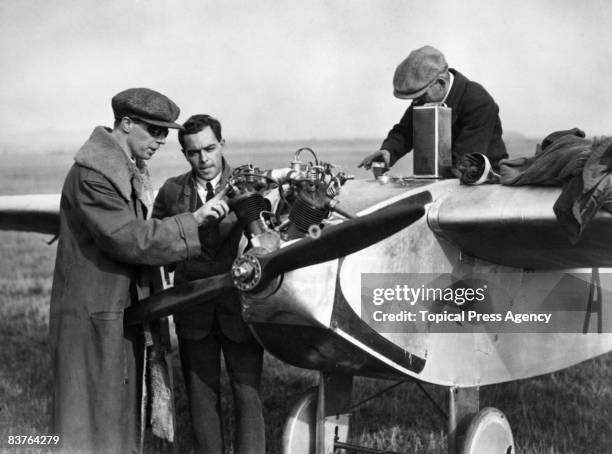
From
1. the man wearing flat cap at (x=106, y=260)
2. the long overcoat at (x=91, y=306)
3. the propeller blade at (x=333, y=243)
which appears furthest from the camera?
the long overcoat at (x=91, y=306)

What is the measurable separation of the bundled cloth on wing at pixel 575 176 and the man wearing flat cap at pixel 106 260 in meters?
1.69

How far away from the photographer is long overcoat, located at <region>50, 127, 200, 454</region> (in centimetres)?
507

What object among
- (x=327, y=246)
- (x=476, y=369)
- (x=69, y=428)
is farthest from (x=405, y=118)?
(x=69, y=428)

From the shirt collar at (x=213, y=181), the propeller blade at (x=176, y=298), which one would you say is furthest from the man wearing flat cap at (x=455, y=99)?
the propeller blade at (x=176, y=298)

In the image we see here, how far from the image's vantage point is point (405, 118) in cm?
684

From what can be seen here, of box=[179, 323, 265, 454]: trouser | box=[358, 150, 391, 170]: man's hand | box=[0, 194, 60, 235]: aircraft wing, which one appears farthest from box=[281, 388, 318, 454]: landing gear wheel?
box=[0, 194, 60, 235]: aircraft wing

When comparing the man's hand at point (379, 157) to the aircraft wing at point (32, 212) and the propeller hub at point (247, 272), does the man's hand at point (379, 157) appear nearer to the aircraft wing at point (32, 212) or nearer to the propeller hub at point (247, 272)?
the propeller hub at point (247, 272)

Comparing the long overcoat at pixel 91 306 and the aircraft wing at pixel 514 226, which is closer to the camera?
the aircraft wing at pixel 514 226

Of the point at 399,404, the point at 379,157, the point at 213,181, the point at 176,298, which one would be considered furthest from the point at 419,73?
the point at 399,404

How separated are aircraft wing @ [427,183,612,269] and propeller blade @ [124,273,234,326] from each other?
1.28 m

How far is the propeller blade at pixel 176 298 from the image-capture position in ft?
15.9

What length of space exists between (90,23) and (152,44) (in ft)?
5.24

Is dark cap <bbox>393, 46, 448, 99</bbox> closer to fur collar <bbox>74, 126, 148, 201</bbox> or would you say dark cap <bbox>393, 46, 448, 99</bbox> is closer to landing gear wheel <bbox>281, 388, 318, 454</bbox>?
fur collar <bbox>74, 126, 148, 201</bbox>

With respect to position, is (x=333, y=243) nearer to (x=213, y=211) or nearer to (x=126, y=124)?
(x=213, y=211)
